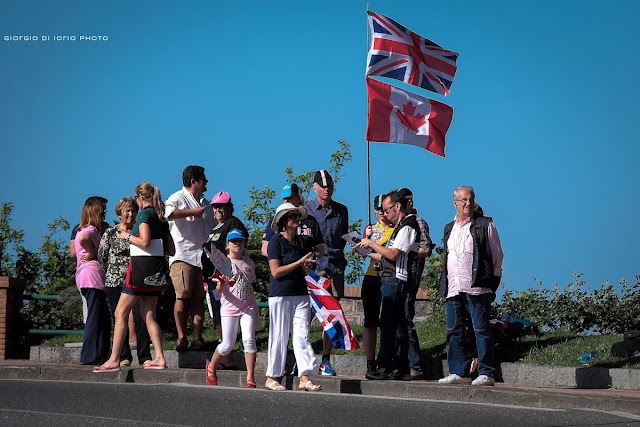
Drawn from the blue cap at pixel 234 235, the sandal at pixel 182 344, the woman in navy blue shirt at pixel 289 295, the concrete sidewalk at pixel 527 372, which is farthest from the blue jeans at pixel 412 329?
the sandal at pixel 182 344

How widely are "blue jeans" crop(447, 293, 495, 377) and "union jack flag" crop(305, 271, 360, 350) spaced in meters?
1.09

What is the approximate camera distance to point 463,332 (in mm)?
10859

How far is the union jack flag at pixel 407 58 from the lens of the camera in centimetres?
1402

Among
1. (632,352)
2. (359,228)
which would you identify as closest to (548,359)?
(632,352)

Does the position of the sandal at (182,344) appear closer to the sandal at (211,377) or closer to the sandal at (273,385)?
the sandal at (211,377)

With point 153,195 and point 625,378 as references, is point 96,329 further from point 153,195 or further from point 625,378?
point 625,378

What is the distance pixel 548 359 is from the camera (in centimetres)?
1182

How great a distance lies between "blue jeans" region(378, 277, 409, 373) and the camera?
1074 centimetres

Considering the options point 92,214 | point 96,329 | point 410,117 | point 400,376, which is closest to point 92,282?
point 96,329

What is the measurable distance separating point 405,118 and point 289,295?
454cm

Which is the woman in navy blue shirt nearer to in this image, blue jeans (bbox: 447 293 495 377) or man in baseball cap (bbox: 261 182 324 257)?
man in baseball cap (bbox: 261 182 324 257)

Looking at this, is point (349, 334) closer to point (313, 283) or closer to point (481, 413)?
point (313, 283)

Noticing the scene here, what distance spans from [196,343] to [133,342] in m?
1.02

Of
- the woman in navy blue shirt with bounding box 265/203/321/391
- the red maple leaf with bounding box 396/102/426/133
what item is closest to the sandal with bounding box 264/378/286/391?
the woman in navy blue shirt with bounding box 265/203/321/391
